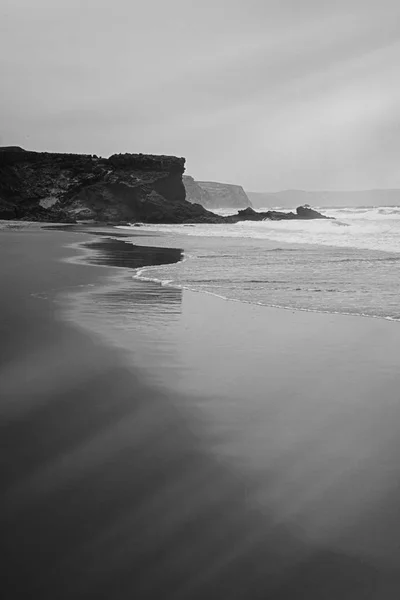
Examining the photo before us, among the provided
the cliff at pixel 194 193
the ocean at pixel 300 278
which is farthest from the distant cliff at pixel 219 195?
the ocean at pixel 300 278

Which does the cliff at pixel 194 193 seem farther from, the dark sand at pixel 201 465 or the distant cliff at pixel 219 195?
the dark sand at pixel 201 465

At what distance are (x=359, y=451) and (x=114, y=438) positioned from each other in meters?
1.24

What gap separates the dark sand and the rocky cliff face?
185 ft

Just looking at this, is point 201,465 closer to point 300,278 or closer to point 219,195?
point 300,278

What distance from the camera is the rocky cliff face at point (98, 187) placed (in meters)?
63.6

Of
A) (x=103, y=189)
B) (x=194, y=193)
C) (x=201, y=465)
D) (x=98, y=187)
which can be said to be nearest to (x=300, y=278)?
(x=201, y=465)

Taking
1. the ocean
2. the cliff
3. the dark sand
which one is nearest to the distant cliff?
the cliff

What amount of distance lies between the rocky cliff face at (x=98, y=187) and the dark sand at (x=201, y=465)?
Answer: 185ft

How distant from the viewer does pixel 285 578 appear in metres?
1.83

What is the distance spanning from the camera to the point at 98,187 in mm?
66688

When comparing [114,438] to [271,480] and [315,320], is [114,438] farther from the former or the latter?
[315,320]

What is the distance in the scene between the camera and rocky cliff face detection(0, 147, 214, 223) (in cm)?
6356

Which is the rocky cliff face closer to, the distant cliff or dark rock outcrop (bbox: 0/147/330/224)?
dark rock outcrop (bbox: 0/147/330/224)

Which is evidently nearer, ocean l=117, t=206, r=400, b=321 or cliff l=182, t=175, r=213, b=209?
ocean l=117, t=206, r=400, b=321
